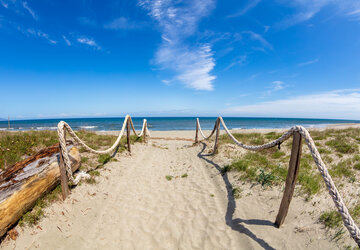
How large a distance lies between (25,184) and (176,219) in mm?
3058

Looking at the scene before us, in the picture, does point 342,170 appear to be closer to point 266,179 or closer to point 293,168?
point 266,179

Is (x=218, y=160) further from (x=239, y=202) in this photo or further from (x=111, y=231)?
(x=111, y=231)

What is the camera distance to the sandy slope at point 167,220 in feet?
9.42

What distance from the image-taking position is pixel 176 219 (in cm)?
376

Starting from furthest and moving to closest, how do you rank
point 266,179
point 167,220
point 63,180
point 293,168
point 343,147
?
1. point 343,147
2. point 266,179
3. point 63,180
4. point 167,220
5. point 293,168

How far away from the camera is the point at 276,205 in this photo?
360 cm

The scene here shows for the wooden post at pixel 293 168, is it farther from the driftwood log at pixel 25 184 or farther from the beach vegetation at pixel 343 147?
the beach vegetation at pixel 343 147

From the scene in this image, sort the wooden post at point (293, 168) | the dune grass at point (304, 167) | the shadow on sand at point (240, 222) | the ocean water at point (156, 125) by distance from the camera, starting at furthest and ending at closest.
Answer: the ocean water at point (156, 125), the dune grass at point (304, 167), the shadow on sand at point (240, 222), the wooden post at point (293, 168)

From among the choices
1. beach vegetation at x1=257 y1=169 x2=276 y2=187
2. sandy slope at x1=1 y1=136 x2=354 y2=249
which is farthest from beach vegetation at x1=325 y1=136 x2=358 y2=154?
sandy slope at x1=1 y1=136 x2=354 y2=249

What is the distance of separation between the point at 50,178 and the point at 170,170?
13.2ft

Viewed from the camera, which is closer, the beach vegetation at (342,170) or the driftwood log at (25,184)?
the driftwood log at (25,184)

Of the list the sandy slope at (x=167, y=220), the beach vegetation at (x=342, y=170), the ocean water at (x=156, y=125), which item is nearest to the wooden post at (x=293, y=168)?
the sandy slope at (x=167, y=220)

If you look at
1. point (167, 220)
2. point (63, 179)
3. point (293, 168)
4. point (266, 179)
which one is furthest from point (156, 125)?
point (293, 168)

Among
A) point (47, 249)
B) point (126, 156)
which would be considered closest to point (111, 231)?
point (47, 249)
